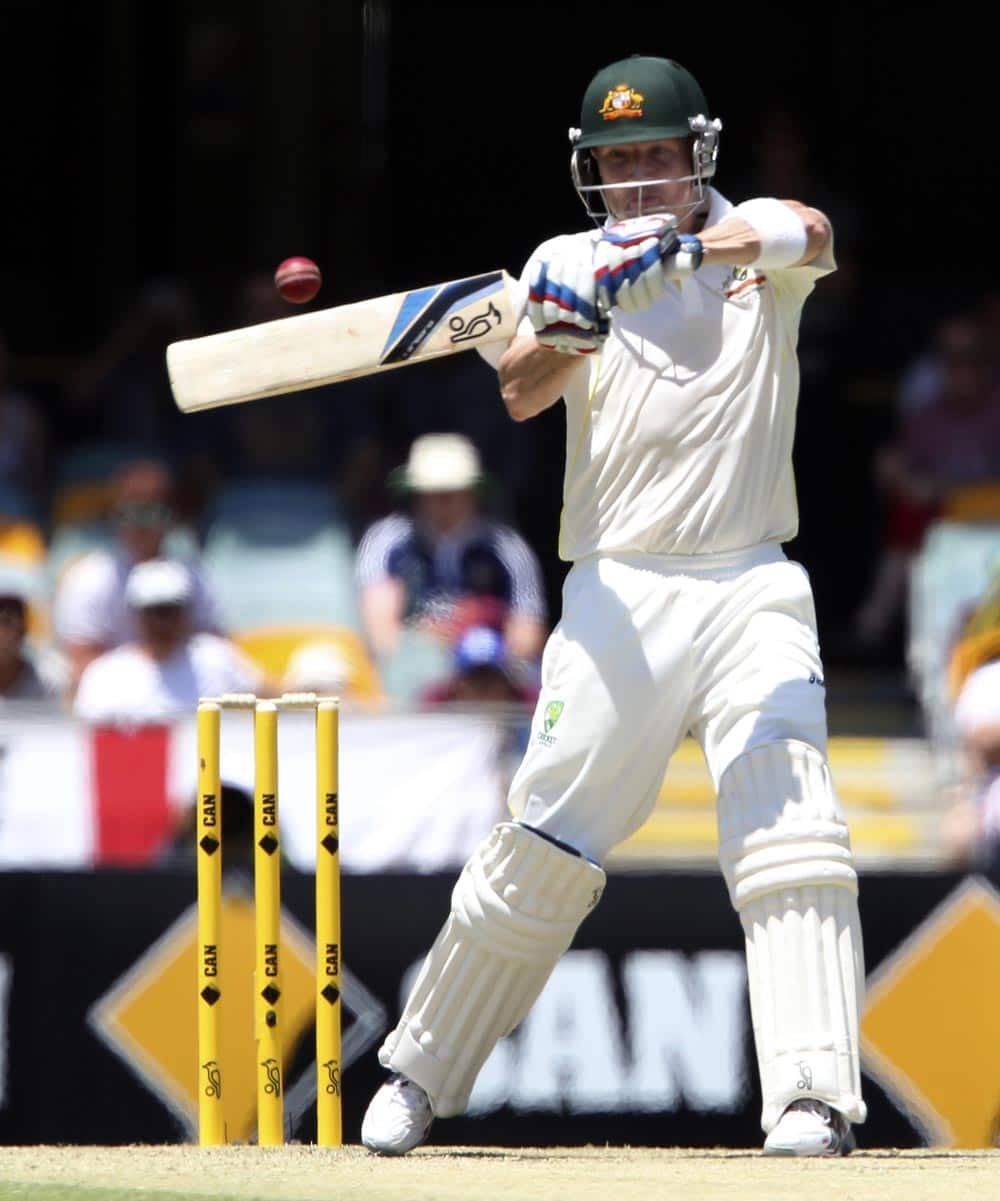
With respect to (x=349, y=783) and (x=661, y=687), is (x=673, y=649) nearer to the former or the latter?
(x=661, y=687)

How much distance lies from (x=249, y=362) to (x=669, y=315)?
2.28ft

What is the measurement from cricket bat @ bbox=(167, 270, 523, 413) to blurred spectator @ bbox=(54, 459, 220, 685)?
3458 mm

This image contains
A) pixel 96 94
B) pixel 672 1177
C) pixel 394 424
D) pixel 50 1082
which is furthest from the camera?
pixel 96 94

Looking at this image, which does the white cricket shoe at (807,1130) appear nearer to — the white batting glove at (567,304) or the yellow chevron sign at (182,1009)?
the white batting glove at (567,304)

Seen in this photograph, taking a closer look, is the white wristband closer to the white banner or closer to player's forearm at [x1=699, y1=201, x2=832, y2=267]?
player's forearm at [x1=699, y1=201, x2=832, y2=267]

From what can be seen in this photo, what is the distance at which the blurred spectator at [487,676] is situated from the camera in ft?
22.4

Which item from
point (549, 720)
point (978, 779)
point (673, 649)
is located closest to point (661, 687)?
point (673, 649)

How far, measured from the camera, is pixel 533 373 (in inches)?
161

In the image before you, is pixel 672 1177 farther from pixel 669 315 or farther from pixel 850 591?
pixel 850 591

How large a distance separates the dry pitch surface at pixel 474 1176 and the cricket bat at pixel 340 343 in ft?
4.04

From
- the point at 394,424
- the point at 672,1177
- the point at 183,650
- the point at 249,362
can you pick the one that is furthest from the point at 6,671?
the point at 672,1177

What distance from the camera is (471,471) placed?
7.65m

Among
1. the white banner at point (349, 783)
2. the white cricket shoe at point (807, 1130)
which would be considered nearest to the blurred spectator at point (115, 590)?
the white banner at point (349, 783)

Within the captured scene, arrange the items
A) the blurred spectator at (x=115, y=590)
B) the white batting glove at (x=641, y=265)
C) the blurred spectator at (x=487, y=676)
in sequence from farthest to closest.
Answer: the blurred spectator at (x=115, y=590), the blurred spectator at (x=487, y=676), the white batting glove at (x=641, y=265)
